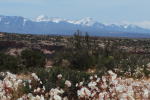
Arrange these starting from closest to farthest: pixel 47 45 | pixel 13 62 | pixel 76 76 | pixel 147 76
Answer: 1. pixel 76 76
2. pixel 147 76
3. pixel 13 62
4. pixel 47 45

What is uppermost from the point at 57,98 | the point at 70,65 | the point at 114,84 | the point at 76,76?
the point at 114,84

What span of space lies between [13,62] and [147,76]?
38.4ft

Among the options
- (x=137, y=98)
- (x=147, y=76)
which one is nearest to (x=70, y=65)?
(x=147, y=76)

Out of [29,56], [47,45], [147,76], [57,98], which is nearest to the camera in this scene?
[57,98]

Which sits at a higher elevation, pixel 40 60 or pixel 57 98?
pixel 57 98

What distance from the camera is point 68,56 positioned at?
17.6 m

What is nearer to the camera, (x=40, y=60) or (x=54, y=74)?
(x=54, y=74)

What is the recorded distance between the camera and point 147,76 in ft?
30.9

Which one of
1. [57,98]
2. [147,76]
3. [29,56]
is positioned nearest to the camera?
[57,98]

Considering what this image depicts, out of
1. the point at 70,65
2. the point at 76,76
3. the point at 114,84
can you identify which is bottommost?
the point at 70,65

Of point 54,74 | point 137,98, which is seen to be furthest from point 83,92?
point 54,74

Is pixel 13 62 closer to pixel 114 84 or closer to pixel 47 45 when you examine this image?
pixel 114 84

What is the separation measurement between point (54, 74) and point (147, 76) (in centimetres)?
686

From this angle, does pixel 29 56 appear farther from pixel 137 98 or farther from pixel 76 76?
pixel 137 98
